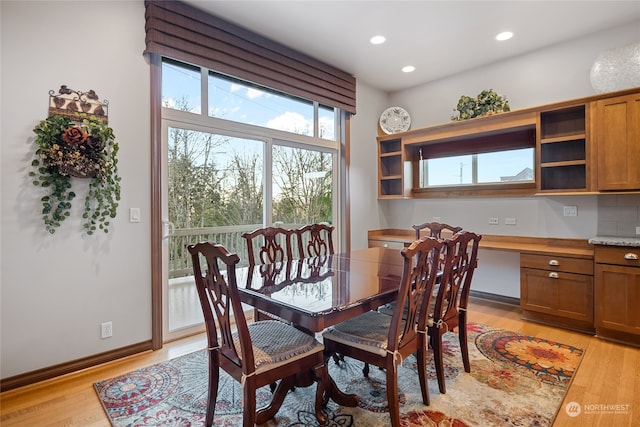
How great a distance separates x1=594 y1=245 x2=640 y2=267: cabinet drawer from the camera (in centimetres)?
268

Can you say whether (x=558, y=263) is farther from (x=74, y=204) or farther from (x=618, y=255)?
(x=74, y=204)

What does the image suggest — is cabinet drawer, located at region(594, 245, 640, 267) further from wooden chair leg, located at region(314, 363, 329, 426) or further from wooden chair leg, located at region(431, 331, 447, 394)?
wooden chair leg, located at region(314, 363, 329, 426)

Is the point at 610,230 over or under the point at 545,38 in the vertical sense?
under

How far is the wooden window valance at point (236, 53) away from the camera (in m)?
2.70

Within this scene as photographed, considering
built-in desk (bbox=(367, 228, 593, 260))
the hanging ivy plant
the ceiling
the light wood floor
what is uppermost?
the ceiling

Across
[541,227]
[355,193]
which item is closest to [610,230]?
[541,227]

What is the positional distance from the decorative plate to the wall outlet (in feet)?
13.2

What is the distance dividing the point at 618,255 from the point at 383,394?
233 cm

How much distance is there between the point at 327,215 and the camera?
14.6 ft

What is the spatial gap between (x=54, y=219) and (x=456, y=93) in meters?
4.48

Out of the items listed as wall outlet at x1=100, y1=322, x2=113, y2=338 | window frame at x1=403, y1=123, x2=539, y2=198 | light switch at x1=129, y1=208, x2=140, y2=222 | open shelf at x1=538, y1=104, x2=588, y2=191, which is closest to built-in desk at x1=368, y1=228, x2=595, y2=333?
open shelf at x1=538, y1=104, x2=588, y2=191

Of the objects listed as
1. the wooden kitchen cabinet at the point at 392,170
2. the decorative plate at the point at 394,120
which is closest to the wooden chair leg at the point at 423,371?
the wooden kitchen cabinet at the point at 392,170

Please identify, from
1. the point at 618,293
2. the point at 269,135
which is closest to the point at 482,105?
the point at 618,293

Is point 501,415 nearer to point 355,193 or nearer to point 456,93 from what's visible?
point 355,193
